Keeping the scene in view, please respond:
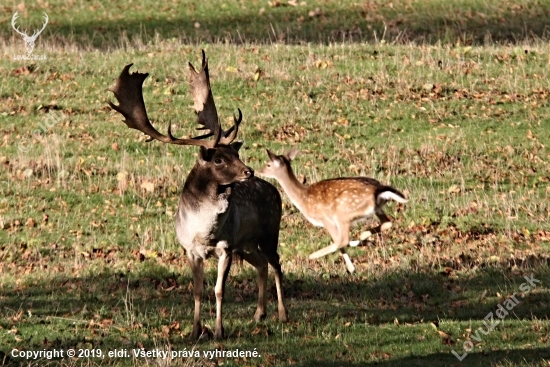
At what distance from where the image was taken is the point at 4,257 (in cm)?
1571

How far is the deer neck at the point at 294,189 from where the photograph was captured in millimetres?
15023

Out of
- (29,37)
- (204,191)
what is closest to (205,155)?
(204,191)

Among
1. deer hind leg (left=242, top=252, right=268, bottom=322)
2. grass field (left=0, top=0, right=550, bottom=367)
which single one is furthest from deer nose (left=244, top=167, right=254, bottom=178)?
grass field (left=0, top=0, right=550, bottom=367)

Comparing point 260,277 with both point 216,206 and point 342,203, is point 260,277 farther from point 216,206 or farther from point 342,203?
point 342,203

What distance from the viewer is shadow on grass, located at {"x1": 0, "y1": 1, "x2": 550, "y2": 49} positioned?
109ft

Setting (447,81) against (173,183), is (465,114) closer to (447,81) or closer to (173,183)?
(447,81)

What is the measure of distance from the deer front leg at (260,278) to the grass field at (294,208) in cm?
31

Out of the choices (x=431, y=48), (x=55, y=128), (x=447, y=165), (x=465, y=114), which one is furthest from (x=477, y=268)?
(x=431, y=48)

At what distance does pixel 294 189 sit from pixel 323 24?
2019 cm

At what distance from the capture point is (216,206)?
11.6 metres

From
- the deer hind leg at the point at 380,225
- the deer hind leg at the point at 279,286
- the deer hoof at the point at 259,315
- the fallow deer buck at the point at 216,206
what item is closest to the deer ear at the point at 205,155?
the fallow deer buck at the point at 216,206

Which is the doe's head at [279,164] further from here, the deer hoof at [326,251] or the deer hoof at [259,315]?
the deer hoof at [259,315]

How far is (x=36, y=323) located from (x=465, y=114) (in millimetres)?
13096

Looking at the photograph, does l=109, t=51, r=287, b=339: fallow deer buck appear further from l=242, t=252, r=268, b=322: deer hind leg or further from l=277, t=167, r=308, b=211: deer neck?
l=277, t=167, r=308, b=211: deer neck
